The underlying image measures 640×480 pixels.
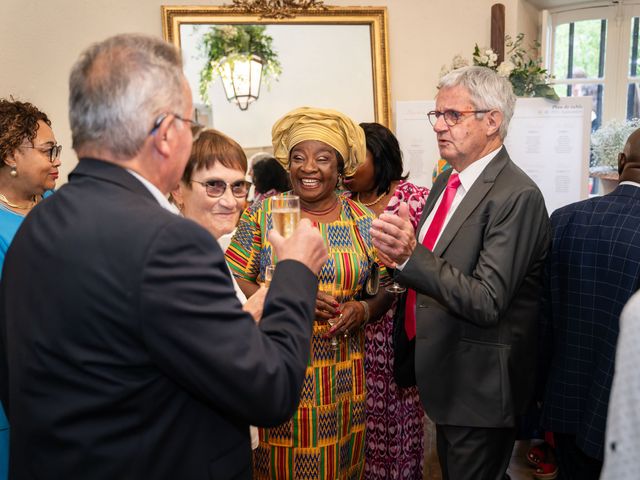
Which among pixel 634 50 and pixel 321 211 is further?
pixel 634 50

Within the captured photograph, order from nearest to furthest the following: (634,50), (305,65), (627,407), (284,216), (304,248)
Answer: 1. (627,407)
2. (304,248)
3. (284,216)
4. (305,65)
5. (634,50)

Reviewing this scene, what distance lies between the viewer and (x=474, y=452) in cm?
198

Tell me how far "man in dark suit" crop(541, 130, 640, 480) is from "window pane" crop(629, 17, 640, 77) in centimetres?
329

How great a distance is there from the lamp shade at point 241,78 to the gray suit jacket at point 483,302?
237 cm

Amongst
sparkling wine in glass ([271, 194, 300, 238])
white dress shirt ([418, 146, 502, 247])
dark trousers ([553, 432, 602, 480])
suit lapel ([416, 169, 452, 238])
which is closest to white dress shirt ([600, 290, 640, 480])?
sparkling wine in glass ([271, 194, 300, 238])

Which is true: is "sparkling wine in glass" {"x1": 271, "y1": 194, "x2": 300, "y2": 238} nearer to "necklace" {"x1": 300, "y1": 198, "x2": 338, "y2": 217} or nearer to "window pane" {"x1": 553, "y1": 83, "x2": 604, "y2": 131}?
"necklace" {"x1": 300, "y1": 198, "x2": 338, "y2": 217}

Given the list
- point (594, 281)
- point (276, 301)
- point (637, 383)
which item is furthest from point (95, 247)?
point (594, 281)

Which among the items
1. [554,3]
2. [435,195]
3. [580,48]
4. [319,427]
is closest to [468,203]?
[435,195]

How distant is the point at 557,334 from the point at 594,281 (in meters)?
0.31

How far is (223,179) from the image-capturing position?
1964 mm

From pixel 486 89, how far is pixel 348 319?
985 millimetres

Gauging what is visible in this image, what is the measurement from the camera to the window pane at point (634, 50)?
16.0 feet

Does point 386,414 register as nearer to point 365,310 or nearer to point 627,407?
point 365,310

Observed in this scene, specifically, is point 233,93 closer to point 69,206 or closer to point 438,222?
point 438,222
